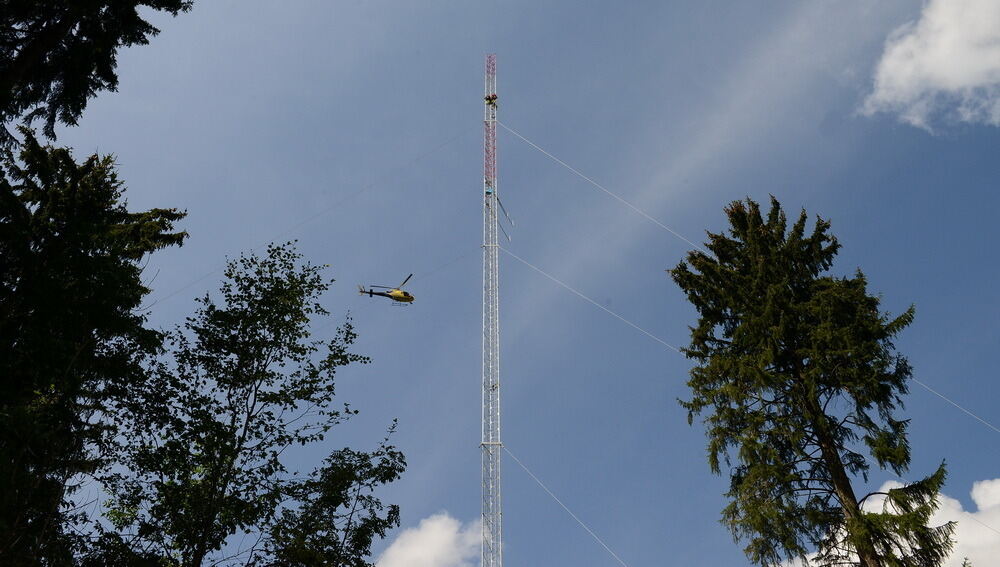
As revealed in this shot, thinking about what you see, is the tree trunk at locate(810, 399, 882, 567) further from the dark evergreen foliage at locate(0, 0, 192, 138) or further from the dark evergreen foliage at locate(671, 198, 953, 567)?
the dark evergreen foliage at locate(0, 0, 192, 138)

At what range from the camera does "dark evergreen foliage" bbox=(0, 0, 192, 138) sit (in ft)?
33.0

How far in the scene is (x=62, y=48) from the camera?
10.7 metres

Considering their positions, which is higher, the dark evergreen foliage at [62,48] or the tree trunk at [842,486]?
the dark evergreen foliage at [62,48]

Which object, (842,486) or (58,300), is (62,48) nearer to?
(58,300)

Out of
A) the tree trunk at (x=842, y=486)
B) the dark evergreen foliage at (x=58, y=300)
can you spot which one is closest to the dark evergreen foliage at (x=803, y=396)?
the tree trunk at (x=842, y=486)

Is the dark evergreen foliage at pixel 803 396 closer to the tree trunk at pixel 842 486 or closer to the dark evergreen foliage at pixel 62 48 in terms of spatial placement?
the tree trunk at pixel 842 486

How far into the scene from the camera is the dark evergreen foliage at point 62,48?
1005 centimetres

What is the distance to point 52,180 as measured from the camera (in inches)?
599

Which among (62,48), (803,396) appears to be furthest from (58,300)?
(803,396)

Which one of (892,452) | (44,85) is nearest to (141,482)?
(44,85)

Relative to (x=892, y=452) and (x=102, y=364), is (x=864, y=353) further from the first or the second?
(x=102, y=364)

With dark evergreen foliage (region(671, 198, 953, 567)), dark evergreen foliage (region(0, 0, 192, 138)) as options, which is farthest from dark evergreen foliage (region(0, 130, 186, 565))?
dark evergreen foliage (region(671, 198, 953, 567))

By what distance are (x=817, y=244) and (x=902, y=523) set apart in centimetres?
695

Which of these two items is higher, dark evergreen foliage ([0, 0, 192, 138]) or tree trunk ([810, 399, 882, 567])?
dark evergreen foliage ([0, 0, 192, 138])
